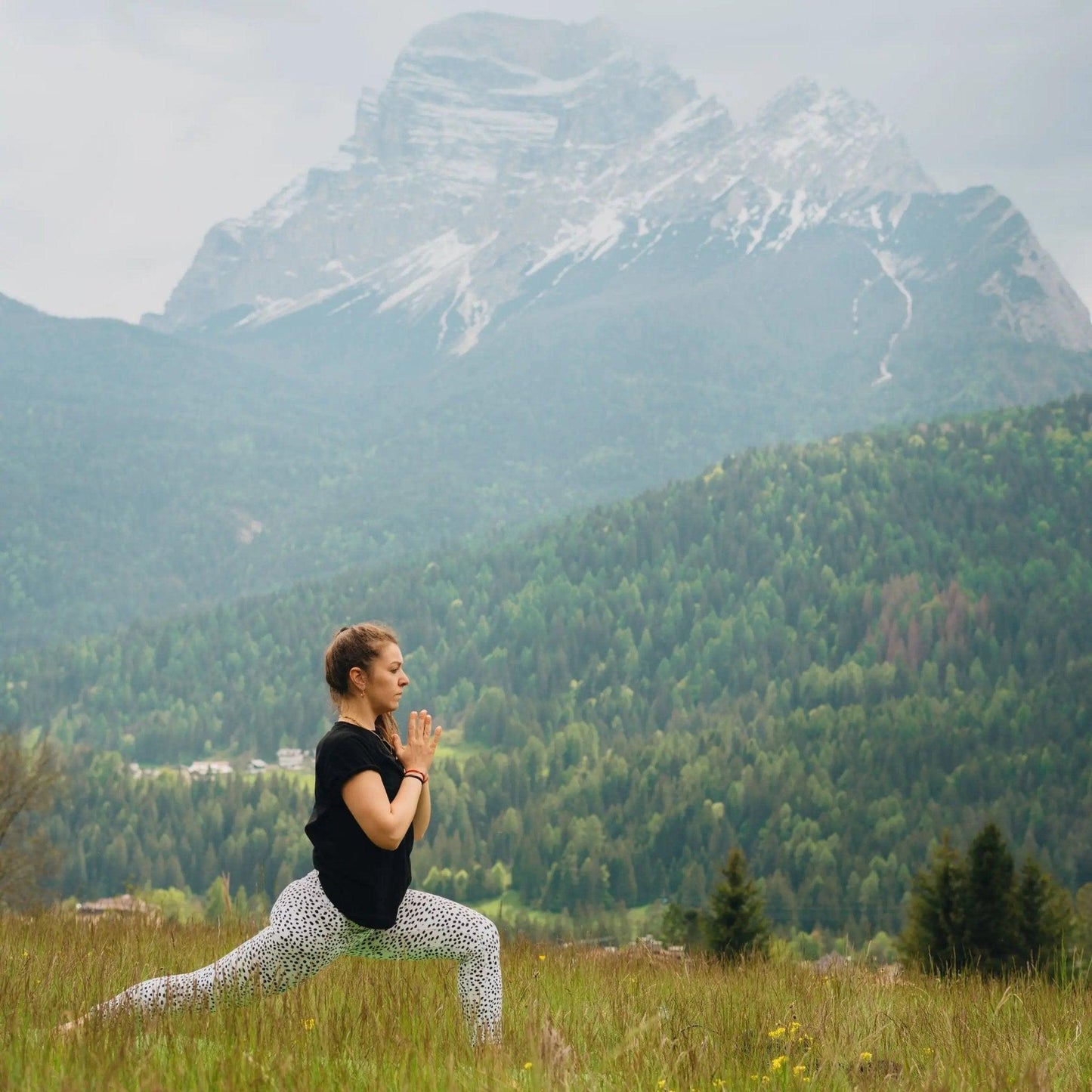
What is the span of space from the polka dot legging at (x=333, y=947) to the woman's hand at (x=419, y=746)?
23.9 inches

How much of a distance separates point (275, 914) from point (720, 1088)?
2261 millimetres

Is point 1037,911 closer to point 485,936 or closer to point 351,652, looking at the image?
point 485,936

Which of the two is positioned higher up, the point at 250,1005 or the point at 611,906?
the point at 250,1005

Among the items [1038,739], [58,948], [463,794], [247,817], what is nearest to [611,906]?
[463,794]

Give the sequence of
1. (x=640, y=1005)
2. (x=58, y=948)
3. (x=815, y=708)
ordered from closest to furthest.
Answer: (x=640, y=1005), (x=58, y=948), (x=815, y=708)

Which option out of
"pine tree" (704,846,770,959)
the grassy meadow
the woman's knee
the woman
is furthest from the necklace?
"pine tree" (704,846,770,959)

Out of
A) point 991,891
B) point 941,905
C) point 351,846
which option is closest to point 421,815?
point 351,846

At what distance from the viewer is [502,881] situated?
153875 millimetres

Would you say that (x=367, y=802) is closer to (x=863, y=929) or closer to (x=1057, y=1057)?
(x=1057, y=1057)

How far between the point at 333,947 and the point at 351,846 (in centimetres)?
50

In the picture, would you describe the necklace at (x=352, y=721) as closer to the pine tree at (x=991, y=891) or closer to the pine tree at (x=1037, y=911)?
the pine tree at (x=991, y=891)

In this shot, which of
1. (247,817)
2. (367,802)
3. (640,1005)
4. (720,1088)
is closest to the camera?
(720,1088)

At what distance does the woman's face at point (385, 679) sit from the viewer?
641 centimetres

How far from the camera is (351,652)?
6.45 metres
